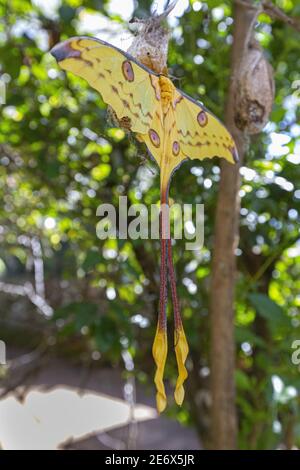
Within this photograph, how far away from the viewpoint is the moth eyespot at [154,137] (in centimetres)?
63

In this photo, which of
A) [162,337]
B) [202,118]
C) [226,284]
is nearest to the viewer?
[162,337]

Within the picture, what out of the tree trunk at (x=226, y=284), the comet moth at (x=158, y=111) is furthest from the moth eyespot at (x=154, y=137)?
the tree trunk at (x=226, y=284)

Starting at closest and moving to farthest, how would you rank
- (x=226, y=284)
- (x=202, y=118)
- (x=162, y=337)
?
(x=162, y=337) < (x=202, y=118) < (x=226, y=284)

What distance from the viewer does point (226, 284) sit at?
3.76 ft

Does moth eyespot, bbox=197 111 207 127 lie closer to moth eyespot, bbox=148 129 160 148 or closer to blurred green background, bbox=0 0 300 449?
moth eyespot, bbox=148 129 160 148

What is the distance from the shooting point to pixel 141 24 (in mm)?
771

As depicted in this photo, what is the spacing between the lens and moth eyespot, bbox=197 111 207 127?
682 mm

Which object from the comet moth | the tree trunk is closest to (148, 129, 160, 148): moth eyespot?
the comet moth

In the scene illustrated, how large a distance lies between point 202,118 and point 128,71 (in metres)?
0.13

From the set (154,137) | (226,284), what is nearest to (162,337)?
(154,137)

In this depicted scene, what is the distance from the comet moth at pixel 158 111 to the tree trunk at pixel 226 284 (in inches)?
11.2

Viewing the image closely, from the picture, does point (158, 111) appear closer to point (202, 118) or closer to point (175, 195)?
point (202, 118)
